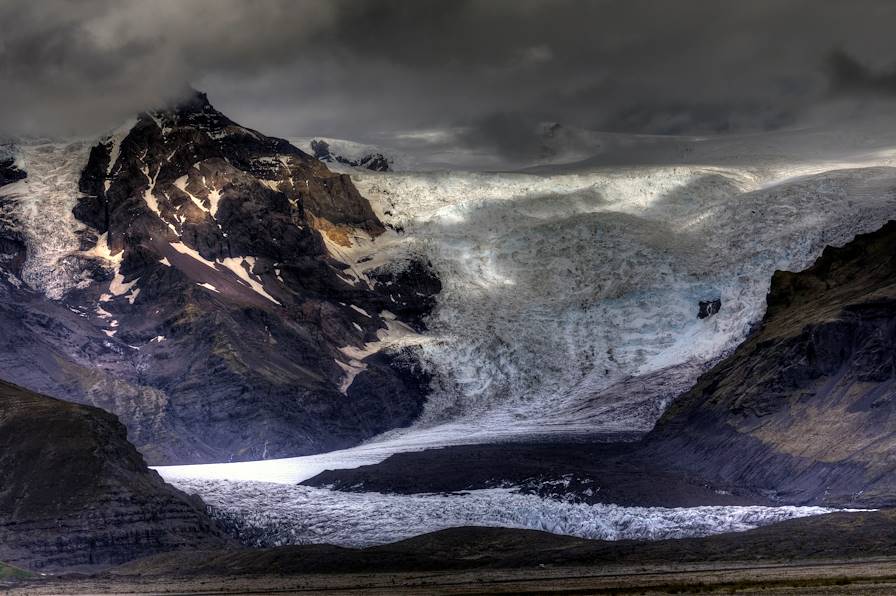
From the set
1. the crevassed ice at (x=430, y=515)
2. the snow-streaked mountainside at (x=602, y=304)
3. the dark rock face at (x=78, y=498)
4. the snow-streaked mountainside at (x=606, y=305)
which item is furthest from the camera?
the snow-streaked mountainside at (x=606, y=305)

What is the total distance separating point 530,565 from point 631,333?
9345cm

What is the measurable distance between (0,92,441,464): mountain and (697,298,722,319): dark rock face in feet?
102

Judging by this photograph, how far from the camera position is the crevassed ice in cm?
9650

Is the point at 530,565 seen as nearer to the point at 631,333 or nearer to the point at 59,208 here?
the point at 631,333

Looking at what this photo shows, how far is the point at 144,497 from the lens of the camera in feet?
317

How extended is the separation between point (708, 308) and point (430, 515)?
72454mm

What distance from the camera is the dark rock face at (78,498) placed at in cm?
9050

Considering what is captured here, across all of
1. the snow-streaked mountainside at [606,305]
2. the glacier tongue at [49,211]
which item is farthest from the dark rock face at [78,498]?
the glacier tongue at [49,211]

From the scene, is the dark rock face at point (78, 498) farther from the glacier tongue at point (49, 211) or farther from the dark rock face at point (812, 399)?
the glacier tongue at point (49, 211)

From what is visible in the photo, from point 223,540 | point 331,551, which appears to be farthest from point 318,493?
point 331,551

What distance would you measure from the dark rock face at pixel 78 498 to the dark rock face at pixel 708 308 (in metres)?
82.0

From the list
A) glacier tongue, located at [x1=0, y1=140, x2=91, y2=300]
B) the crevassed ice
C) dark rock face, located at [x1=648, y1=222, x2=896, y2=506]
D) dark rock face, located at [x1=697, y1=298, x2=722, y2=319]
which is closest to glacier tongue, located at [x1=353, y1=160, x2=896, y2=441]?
dark rock face, located at [x1=697, y1=298, x2=722, y2=319]

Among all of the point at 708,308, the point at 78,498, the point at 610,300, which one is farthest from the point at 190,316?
the point at 78,498

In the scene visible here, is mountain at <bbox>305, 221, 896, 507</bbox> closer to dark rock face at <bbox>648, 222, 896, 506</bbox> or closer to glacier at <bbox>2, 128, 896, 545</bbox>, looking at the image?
dark rock face at <bbox>648, 222, 896, 506</bbox>
